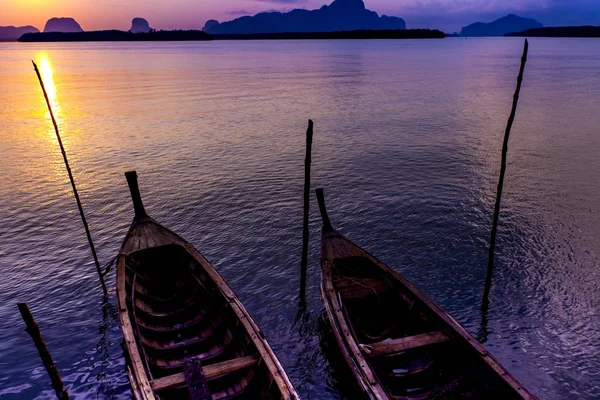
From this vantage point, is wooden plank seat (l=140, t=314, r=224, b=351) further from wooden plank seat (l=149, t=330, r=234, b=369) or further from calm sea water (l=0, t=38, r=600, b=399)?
calm sea water (l=0, t=38, r=600, b=399)

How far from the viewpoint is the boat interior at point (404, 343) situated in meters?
9.24

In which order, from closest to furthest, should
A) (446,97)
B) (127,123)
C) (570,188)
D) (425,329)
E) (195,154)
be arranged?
(425,329)
(570,188)
(195,154)
(127,123)
(446,97)

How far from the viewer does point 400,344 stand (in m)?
9.98

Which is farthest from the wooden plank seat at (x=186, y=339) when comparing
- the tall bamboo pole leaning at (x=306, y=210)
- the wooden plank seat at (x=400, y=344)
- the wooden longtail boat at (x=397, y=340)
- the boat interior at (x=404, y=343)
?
the wooden plank seat at (x=400, y=344)

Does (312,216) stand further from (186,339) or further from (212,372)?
(212,372)

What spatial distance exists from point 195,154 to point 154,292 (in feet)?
67.7

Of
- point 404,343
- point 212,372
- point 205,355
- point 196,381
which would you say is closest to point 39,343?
point 196,381

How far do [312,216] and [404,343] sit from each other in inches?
496

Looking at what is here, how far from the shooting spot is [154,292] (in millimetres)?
13797

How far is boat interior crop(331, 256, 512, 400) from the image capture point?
9242 millimetres

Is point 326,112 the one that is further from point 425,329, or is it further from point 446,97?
point 425,329

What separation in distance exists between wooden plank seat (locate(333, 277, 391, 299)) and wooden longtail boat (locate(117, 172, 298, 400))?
10.5 ft

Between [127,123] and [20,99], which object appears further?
[20,99]

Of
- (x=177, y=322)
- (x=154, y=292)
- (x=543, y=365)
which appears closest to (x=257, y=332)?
(x=177, y=322)
